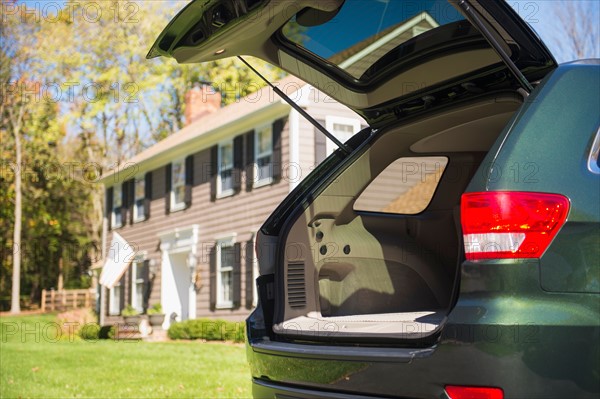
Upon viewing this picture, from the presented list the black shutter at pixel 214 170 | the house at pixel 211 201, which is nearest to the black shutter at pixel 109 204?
the house at pixel 211 201

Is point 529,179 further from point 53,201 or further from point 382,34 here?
point 53,201

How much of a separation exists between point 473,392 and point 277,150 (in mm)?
14402

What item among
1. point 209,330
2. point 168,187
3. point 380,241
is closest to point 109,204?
point 168,187

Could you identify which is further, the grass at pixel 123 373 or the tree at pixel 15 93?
the tree at pixel 15 93

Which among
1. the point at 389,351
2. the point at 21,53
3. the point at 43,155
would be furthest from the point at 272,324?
the point at 43,155

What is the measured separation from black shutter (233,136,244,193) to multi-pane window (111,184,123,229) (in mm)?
8052

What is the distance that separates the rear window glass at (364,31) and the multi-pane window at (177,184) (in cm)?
1754

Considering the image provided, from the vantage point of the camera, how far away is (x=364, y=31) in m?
3.74

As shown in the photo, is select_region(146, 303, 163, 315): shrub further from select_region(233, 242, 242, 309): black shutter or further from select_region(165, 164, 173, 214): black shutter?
select_region(233, 242, 242, 309): black shutter

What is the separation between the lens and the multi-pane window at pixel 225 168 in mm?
18731

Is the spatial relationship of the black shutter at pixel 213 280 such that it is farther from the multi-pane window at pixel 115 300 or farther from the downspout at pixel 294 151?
the multi-pane window at pixel 115 300

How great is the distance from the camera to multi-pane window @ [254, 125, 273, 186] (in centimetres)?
1703

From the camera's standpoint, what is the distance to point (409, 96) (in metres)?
3.84

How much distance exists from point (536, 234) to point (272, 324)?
5.42 ft
